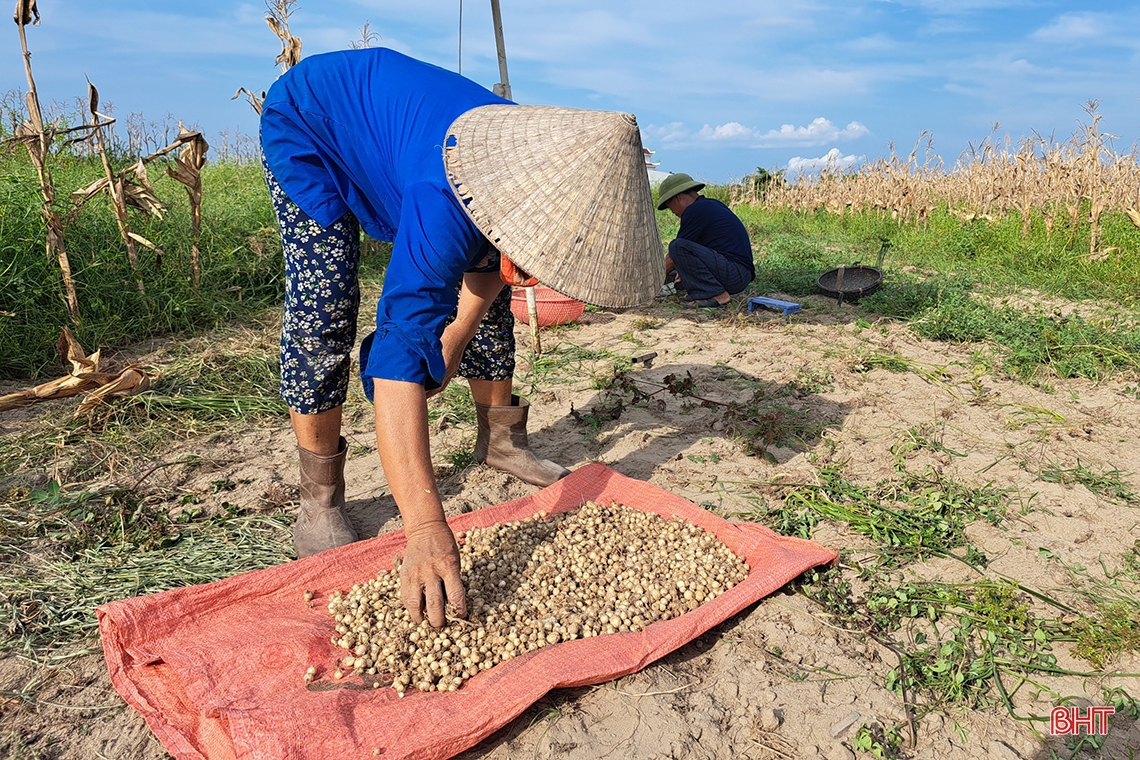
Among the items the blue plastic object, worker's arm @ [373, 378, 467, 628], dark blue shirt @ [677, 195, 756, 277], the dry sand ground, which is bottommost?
the dry sand ground

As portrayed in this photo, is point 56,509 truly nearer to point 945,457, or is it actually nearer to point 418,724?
point 418,724

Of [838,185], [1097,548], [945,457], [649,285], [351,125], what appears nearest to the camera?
[649,285]

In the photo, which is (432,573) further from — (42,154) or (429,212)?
(42,154)

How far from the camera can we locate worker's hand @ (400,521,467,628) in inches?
64.2

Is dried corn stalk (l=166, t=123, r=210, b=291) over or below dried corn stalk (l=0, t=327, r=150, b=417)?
over

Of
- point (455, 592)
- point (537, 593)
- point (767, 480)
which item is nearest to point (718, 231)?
point (767, 480)

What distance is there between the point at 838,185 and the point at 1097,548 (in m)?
12.4

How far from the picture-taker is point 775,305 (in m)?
5.58

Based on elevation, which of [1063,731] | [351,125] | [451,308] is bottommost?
[1063,731]

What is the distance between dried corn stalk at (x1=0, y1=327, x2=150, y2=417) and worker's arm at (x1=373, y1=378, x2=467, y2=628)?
237 cm

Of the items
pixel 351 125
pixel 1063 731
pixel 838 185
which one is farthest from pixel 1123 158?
pixel 351 125

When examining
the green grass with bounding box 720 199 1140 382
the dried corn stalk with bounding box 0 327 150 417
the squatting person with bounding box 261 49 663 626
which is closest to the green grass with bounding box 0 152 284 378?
the dried corn stalk with bounding box 0 327 150 417

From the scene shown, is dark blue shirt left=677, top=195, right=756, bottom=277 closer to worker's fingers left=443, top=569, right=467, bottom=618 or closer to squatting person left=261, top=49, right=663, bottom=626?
squatting person left=261, top=49, right=663, bottom=626

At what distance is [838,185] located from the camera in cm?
A: 1353
